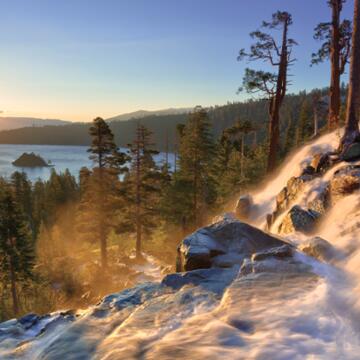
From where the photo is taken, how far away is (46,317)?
796 cm

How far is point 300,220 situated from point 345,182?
1863 millimetres

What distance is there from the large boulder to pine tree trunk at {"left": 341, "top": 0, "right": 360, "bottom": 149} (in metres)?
5.97

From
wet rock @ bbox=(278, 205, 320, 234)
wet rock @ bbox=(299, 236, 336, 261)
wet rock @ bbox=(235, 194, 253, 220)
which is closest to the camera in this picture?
wet rock @ bbox=(299, 236, 336, 261)

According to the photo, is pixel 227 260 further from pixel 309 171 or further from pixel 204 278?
pixel 309 171

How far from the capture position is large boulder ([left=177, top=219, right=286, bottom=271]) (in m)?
8.23

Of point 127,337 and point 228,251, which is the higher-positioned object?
point 228,251

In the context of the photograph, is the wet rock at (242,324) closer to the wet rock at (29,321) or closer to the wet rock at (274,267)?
the wet rock at (274,267)

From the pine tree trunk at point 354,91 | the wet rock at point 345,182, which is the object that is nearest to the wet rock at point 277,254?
the wet rock at point 345,182

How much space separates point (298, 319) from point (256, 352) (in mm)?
1092

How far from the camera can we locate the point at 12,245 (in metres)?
26.7

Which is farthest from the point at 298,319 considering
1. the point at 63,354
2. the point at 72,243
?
the point at 72,243

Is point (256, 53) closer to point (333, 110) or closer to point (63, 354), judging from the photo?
point (333, 110)

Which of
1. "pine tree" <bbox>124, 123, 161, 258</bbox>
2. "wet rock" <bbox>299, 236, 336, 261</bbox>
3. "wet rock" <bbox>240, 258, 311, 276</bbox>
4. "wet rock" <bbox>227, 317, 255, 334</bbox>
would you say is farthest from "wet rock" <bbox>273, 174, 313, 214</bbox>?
"pine tree" <bbox>124, 123, 161, 258</bbox>

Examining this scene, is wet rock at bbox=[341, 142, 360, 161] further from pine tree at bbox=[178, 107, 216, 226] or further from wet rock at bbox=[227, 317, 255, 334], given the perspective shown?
pine tree at bbox=[178, 107, 216, 226]
